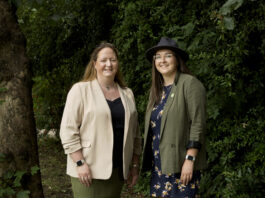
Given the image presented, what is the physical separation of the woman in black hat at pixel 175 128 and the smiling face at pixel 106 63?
0.35 metres

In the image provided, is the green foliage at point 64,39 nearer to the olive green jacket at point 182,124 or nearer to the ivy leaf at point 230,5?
the olive green jacket at point 182,124

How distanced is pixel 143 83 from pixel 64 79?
247 centimetres

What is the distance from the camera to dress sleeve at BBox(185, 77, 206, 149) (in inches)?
105

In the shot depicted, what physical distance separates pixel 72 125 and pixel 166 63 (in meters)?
0.92

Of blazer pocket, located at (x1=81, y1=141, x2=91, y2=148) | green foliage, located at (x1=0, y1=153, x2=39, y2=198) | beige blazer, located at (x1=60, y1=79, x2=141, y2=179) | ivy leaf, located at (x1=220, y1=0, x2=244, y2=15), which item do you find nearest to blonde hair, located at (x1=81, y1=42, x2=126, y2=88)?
beige blazer, located at (x1=60, y1=79, x2=141, y2=179)

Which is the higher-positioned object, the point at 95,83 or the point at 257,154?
the point at 95,83

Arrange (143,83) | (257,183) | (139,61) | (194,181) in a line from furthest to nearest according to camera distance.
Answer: (143,83)
(139,61)
(257,183)
(194,181)

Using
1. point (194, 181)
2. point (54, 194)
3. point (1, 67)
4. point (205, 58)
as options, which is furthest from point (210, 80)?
point (54, 194)

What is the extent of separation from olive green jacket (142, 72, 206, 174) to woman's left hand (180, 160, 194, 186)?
38 millimetres

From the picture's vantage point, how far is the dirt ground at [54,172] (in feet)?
19.0

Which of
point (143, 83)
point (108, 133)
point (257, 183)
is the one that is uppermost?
point (143, 83)

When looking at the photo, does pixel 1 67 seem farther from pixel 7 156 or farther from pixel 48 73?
pixel 48 73

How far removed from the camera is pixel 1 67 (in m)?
3.45

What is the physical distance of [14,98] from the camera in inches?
138
